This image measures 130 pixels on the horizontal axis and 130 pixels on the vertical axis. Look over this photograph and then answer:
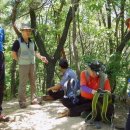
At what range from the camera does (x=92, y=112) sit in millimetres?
5887

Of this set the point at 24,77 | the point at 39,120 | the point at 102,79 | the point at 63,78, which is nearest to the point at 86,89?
the point at 102,79

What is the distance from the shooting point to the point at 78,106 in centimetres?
641

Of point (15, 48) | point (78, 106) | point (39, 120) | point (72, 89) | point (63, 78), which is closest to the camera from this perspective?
point (78, 106)

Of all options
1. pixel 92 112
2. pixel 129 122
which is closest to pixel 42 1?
pixel 92 112

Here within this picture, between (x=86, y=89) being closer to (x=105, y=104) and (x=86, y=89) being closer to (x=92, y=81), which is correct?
(x=92, y=81)

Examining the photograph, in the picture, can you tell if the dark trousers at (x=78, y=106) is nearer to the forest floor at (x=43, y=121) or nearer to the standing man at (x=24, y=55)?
the forest floor at (x=43, y=121)

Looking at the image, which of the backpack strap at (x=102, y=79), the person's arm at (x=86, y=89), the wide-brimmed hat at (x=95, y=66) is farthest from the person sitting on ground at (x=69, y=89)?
the wide-brimmed hat at (x=95, y=66)

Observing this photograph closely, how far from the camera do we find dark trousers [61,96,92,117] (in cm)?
633

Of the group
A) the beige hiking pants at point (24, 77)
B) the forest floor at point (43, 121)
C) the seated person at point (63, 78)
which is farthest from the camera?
the beige hiking pants at point (24, 77)

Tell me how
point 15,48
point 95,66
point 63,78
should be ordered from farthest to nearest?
point 63,78 → point 15,48 → point 95,66

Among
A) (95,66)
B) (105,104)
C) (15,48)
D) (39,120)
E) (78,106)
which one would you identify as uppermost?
(15,48)

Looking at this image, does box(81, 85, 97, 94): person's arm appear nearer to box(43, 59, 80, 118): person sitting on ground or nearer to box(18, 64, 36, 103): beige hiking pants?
box(43, 59, 80, 118): person sitting on ground

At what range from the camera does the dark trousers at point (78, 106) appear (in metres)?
6.33

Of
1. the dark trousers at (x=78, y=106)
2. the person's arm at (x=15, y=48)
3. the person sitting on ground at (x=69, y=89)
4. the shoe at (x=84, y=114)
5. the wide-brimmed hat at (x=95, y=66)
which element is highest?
the person's arm at (x=15, y=48)
